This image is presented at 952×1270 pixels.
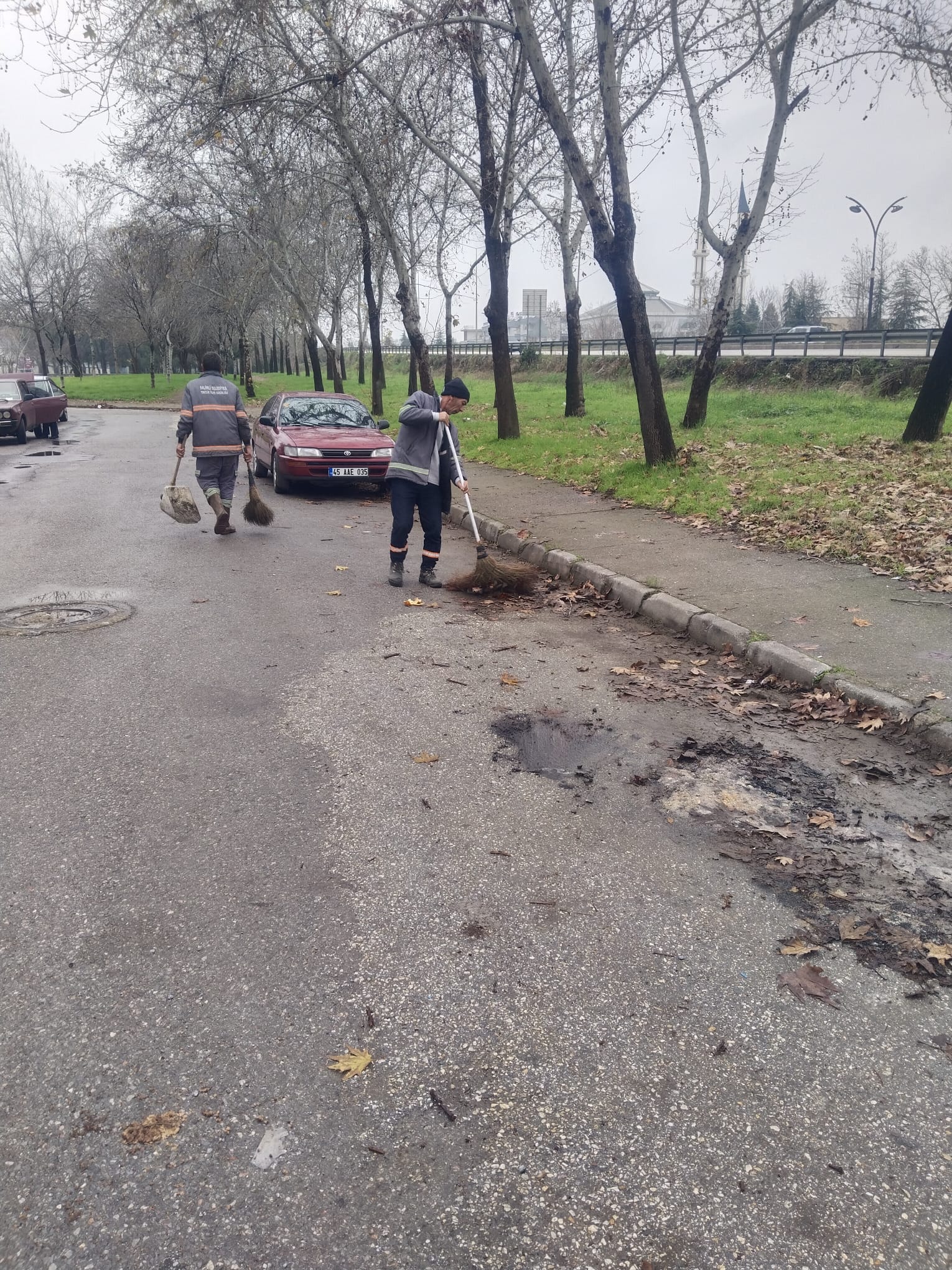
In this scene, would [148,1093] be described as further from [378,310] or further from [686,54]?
[378,310]

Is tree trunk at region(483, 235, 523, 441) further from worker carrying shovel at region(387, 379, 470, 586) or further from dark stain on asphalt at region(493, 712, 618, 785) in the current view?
dark stain on asphalt at region(493, 712, 618, 785)

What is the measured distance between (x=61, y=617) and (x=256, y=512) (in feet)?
14.8

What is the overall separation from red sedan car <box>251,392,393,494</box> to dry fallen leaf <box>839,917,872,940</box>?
35.6ft

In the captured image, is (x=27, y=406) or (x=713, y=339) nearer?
(x=713, y=339)

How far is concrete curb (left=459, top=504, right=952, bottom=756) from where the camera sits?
5078 millimetres

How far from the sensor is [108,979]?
2990 millimetres

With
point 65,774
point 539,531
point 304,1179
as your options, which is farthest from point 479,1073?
point 539,531

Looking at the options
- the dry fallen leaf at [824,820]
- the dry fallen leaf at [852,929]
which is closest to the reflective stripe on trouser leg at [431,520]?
the dry fallen leaf at [824,820]

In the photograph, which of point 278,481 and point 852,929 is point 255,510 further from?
point 852,929

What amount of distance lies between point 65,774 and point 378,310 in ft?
96.1

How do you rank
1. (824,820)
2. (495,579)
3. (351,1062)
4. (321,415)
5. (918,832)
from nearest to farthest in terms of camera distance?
(351,1062) < (918,832) < (824,820) < (495,579) < (321,415)

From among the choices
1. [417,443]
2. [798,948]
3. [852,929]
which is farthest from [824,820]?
[417,443]

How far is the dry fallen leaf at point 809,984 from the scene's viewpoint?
2.96m

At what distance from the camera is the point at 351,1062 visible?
2.63m
